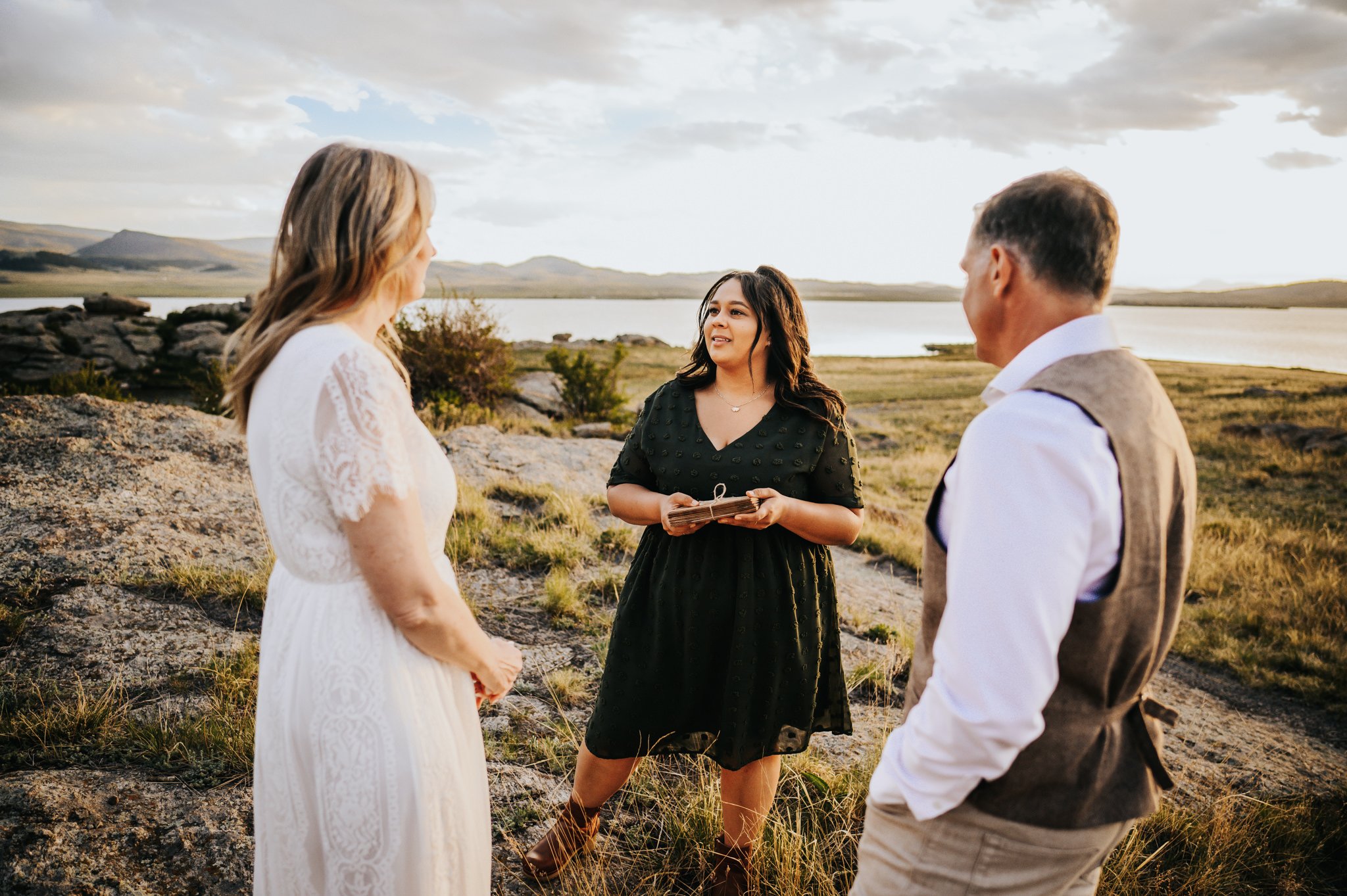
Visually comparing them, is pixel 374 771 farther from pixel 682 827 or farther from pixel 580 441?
pixel 580 441

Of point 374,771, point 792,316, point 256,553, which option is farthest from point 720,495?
point 256,553

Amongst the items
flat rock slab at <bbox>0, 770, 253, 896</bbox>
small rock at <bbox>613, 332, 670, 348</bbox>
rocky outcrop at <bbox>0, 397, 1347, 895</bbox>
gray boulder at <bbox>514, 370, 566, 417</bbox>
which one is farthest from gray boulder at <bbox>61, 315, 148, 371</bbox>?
small rock at <bbox>613, 332, 670, 348</bbox>

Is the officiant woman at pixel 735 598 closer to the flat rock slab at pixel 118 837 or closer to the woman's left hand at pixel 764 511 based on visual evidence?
the woman's left hand at pixel 764 511

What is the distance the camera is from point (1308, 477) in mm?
14586

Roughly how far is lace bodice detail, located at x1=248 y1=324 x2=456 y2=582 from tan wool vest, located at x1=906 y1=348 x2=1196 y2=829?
1.20 meters

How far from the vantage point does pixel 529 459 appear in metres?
9.55

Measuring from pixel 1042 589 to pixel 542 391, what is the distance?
53.1 feet

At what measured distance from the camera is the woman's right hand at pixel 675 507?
2.61 m

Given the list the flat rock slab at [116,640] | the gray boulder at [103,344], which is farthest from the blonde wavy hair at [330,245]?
the gray boulder at [103,344]

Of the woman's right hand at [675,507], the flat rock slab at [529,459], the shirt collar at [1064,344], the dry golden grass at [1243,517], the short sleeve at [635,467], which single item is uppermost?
the shirt collar at [1064,344]

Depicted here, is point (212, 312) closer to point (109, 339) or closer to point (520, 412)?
point (109, 339)

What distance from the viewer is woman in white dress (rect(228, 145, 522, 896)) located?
1587 millimetres

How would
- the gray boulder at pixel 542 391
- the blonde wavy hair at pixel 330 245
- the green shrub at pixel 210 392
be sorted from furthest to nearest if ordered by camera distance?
1. the gray boulder at pixel 542 391
2. the green shrub at pixel 210 392
3. the blonde wavy hair at pixel 330 245

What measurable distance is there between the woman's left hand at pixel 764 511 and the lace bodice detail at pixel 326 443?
1215mm
